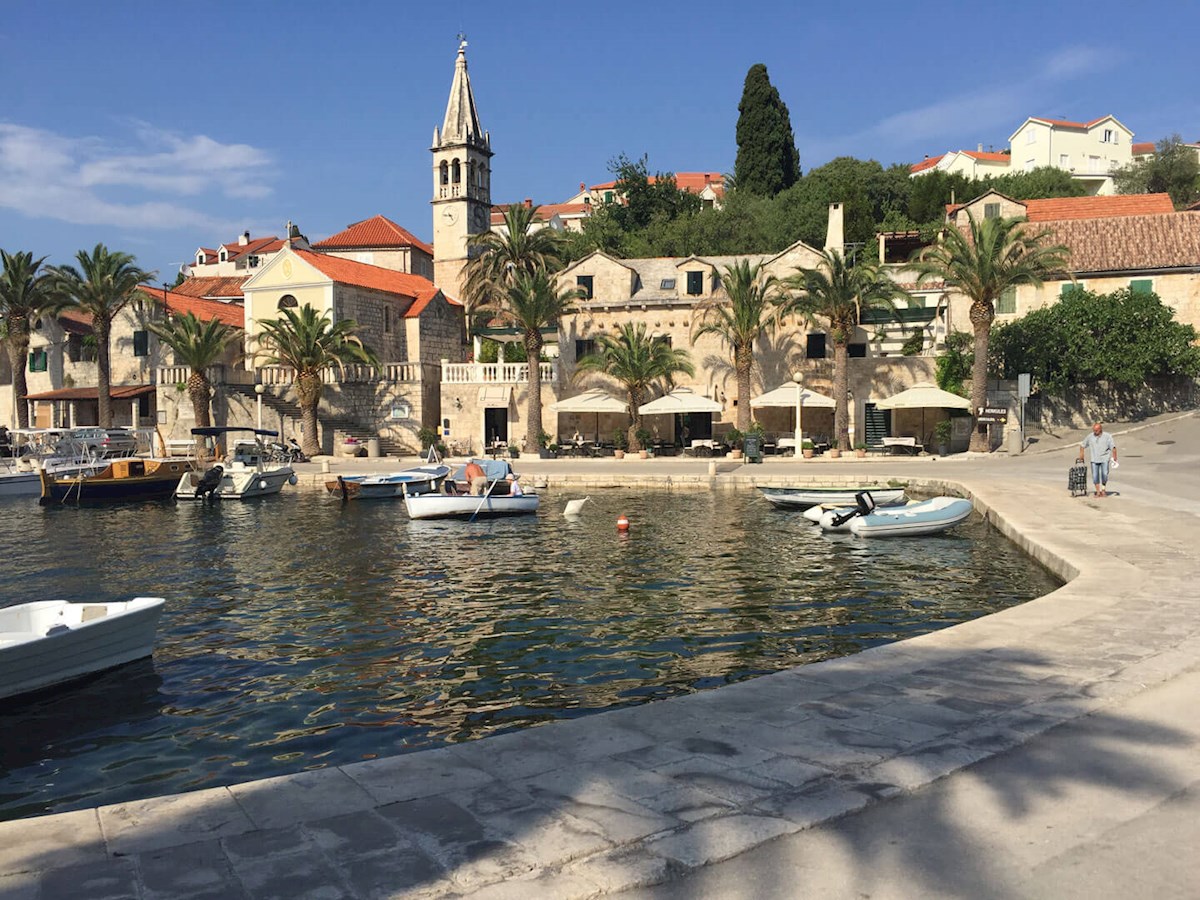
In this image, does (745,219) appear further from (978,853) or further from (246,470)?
(978,853)

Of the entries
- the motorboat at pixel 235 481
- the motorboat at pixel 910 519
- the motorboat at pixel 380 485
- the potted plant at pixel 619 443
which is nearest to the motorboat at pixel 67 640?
the motorboat at pixel 910 519

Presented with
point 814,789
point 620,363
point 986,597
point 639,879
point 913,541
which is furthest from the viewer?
point 620,363

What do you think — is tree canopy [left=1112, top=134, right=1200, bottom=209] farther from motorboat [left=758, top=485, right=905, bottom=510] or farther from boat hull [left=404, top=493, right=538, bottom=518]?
boat hull [left=404, top=493, right=538, bottom=518]

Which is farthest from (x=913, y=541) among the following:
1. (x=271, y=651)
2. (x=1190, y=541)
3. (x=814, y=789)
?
(x=814, y=789)

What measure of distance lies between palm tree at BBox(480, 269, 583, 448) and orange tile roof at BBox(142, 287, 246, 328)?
751 inches

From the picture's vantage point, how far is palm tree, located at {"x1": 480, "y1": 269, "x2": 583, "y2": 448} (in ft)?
137

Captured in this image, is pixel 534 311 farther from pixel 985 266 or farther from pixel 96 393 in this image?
pixel 96 393

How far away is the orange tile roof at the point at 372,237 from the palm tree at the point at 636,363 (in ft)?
100

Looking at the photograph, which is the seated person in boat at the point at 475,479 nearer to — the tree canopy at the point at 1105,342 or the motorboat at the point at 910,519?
the motorboat at the point at 910,519

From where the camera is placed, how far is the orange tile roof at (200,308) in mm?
52750

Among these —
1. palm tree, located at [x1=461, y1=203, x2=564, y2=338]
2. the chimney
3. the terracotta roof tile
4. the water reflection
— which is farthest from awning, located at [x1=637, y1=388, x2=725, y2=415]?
the terracotta roof tile

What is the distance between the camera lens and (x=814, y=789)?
17.4ft

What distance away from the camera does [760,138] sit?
75.4 meters

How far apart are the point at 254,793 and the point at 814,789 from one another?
10.7ft
